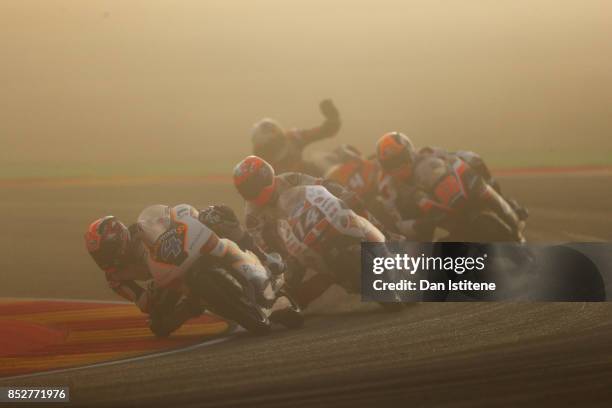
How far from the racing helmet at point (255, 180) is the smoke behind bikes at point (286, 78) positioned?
0.06 metres

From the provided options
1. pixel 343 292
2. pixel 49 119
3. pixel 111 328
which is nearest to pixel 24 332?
pixel 111 328

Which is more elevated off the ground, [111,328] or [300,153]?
[300,153]

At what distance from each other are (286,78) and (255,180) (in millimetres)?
492

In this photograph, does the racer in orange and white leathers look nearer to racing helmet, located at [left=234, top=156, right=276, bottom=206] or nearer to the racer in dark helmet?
racing helmet, located at [left=234, top=156, right=276, bottom=206]

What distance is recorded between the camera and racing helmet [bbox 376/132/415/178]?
4.95m

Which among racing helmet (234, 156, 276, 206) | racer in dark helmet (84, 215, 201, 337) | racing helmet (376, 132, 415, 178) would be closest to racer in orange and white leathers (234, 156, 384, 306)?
racing helmet (234, 156, 276, 206)

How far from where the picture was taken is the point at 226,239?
4.75 m

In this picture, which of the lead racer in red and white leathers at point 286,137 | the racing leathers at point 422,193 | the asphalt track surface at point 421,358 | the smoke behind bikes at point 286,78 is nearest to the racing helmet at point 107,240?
the smoke behind bikes at point 286,78

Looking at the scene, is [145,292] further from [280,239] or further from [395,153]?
[395,153]

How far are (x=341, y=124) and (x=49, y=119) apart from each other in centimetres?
132

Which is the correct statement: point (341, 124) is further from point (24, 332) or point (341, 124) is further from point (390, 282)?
point (24, 332)

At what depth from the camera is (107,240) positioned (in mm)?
4738

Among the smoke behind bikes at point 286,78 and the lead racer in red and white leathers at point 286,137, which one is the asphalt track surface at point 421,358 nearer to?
the smoke behind bikes at point 286,78

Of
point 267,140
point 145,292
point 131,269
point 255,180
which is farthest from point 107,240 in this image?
point 267,140
